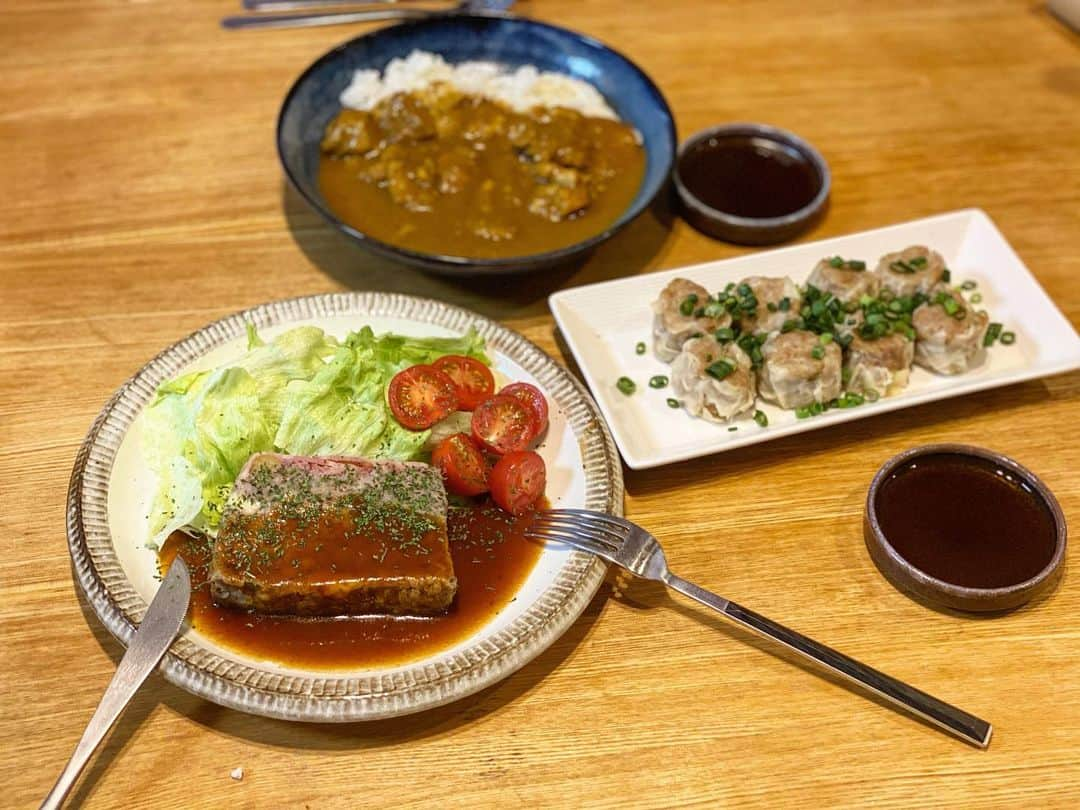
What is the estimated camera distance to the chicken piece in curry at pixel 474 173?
3199mm

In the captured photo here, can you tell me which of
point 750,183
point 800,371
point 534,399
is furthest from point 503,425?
point 750,183

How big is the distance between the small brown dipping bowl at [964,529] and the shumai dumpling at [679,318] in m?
0.67

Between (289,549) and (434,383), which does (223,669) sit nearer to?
(289,549)

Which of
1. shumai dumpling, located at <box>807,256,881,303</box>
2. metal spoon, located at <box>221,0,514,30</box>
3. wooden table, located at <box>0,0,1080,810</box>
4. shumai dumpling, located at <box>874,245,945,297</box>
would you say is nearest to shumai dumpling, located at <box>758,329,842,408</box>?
wooden table, located at <box>0,0,1080,810</box>

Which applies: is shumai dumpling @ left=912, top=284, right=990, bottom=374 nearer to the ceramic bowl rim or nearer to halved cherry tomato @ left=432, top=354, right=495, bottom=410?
the ceramic bowl rim

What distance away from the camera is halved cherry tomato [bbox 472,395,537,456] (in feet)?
8.23

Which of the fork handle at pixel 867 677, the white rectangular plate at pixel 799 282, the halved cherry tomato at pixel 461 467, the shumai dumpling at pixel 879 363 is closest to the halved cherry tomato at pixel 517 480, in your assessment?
the halved cherry tomato at pixel 461 467

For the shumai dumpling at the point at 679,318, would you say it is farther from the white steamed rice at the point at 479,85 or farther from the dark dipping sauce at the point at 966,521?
the white steamed rice at the point at 479,85

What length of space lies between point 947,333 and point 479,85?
6.47 feet

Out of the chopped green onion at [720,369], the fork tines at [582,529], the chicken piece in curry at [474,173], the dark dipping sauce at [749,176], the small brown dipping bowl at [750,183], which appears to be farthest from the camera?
the dark dipping sauce at [749,176]

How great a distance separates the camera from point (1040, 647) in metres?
2.39

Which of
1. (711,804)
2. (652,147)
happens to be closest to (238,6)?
(652,147)

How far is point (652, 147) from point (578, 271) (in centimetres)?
57

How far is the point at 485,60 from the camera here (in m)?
3.85
